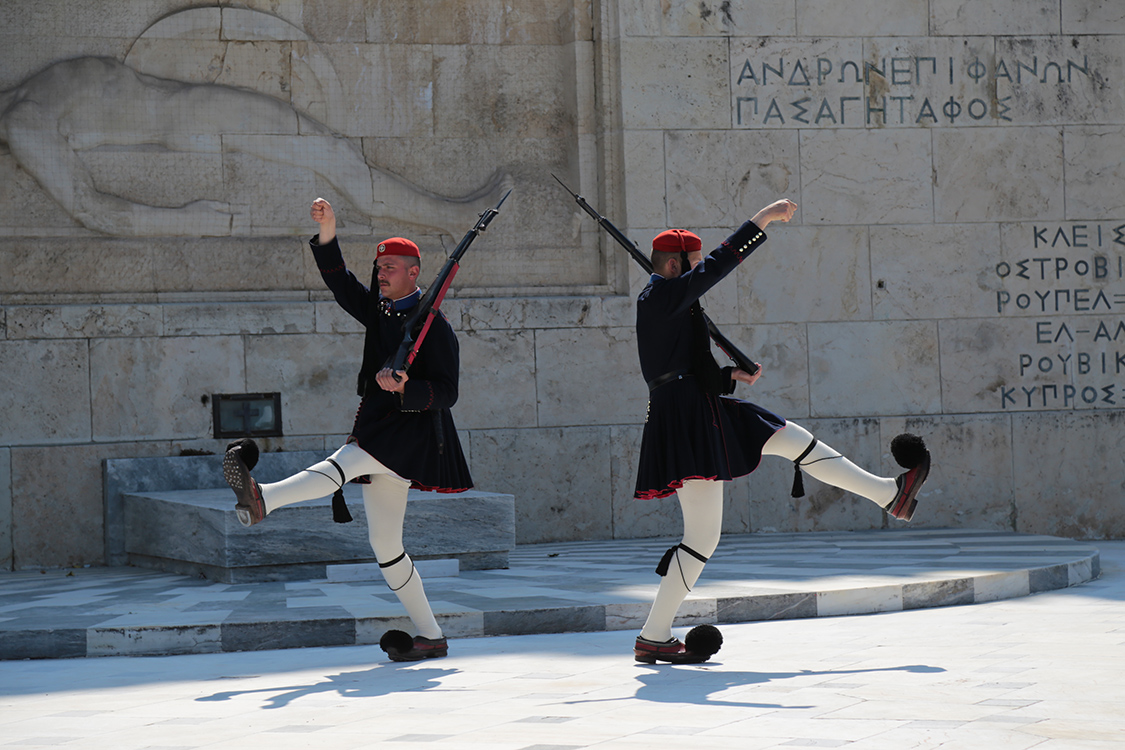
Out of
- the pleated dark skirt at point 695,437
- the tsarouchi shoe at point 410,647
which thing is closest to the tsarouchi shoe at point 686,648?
the pleated dark skirt at point 695,437

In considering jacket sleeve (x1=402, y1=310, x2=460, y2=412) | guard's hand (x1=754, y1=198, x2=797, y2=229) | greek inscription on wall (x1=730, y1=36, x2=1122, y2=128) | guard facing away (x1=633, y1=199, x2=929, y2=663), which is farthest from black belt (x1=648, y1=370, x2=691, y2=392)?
greek inscription on wall (x1=730, y1=36, x2=1122, y2=128)

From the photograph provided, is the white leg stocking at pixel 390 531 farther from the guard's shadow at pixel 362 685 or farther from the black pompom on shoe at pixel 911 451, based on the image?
the black pompom on shoe at pixel 911 451

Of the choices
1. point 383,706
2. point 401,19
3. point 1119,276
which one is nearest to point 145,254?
point 401,19

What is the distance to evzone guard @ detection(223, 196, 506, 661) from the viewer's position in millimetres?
5477

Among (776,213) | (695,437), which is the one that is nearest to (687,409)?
(695,437)

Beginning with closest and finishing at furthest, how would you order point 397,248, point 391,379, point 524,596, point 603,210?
point 391,379
point 397,248
point 524,596
point 603,210

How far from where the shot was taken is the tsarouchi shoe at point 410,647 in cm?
563

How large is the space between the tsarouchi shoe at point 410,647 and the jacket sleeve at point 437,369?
0.97m

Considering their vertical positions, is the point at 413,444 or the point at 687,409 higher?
the point at 687,409

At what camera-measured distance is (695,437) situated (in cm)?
535

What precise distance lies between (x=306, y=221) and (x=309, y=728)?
6.98m

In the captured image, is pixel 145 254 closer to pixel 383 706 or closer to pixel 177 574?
pixel 177 574

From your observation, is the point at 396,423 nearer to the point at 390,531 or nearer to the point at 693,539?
the point at 390,531

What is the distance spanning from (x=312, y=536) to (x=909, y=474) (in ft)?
13.2
